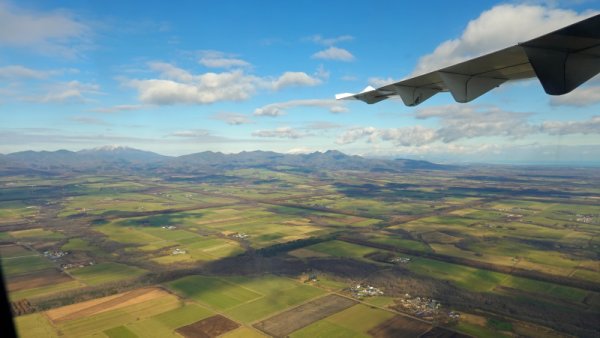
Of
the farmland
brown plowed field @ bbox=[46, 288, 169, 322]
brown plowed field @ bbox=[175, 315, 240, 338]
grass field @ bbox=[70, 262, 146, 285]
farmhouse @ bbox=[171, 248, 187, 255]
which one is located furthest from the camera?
farmhouse @ bbox=[171, 248, 187, 255]

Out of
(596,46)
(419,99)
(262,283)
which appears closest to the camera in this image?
(596,46)

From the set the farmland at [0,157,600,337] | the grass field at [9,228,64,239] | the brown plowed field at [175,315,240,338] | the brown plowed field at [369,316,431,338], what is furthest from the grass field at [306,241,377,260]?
the grass field at [9,228,64,239]

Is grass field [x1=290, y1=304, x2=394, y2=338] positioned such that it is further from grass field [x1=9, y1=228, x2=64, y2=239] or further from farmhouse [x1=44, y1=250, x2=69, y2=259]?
grass field [x1=9, y1=228, x2=64, y2=239]

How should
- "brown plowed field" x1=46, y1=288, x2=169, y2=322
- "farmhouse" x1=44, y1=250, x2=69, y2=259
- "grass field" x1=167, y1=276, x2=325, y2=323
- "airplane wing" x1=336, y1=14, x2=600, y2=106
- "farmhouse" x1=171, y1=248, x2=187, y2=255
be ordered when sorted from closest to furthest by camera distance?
"airplane wing" x1=336, y1=14, x2=600, y2=106
"brown plowed field" x1=46, y1=288, x2=169, y2=322
"grass field" x1=167, y1=276, x2=325, y2=323
"farmhouse" x1=44, y1=250, x2=69, y2=259
"farmhouse" x1=171, y1=248, x2=187, y2=255

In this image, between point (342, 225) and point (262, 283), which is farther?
point (342, 225)

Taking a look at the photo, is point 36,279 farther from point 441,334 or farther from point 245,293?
point 441,334

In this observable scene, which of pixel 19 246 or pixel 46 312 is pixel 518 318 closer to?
pixel 46 312

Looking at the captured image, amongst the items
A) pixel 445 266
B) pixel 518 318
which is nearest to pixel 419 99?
pixel 518 318
